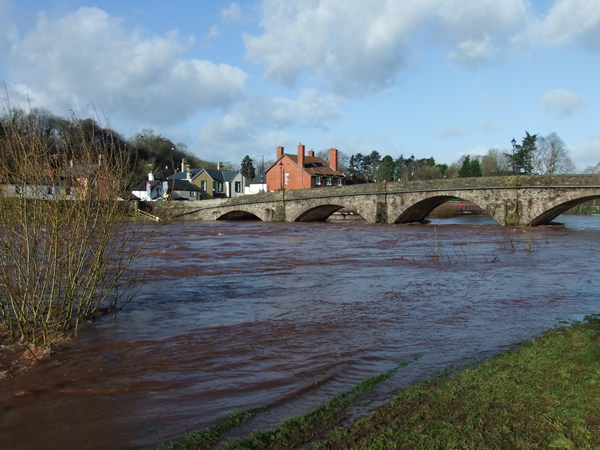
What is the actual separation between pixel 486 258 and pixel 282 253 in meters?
7.01

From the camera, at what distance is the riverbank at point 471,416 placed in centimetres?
338

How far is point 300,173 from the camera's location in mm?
63344

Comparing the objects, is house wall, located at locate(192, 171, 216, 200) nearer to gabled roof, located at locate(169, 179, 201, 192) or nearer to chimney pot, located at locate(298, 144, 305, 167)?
gabled roof, located at locate(169, 179, 201, 192)

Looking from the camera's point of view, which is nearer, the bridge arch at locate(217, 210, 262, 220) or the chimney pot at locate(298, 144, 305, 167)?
the bridge arch at locate(217, 210, 262, 220)

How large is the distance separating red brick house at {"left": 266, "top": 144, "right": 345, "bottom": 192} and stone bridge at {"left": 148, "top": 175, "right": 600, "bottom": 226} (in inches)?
531

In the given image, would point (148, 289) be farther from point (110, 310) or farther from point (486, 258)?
point (486, 258)

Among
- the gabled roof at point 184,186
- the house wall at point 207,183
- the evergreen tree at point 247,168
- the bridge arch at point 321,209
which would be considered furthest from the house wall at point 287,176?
the evergreen tree at point 247,168

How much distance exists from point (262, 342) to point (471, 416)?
11.3 ft

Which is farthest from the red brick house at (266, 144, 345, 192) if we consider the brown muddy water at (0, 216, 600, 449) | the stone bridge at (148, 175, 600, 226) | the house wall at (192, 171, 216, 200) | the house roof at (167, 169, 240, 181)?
the brown muddy water at (0, 216, 600, 449)

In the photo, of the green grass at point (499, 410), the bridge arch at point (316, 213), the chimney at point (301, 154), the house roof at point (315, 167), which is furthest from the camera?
the house roof at point (315, 167)

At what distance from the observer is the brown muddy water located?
443cm

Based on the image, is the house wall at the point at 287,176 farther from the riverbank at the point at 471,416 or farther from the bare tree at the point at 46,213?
the riverbank at the point at 471,416

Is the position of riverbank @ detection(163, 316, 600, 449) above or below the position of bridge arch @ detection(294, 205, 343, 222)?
below

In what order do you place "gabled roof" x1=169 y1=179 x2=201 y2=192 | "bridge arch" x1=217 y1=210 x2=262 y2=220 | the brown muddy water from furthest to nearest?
"gabled roof" x1=169 y1=179 x2=201 y2=192 → "bridge arch" x1=217 y1=210 x2=262 y2=220 → the brown muddy water
